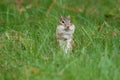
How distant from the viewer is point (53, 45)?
6543 millimetres

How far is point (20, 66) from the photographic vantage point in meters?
5.86

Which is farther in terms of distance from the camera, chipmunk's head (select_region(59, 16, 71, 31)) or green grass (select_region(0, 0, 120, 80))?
chipmunk's head (select_region(59, 16, 71, 31))

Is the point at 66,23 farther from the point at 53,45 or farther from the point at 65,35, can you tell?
the point at 53,45

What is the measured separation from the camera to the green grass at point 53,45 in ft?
17.9

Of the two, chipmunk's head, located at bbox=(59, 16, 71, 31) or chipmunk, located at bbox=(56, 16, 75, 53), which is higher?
chipmunk's head, located at bbox=(59, 16, 71, 31)

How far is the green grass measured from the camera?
544 cm

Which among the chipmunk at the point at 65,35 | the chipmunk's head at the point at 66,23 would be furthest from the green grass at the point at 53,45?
the chipmunk's head at the point at 66,23

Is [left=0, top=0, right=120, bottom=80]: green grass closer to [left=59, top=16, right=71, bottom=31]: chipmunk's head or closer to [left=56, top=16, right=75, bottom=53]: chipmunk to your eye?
[left=56, top=16, right=75, bottom=53]: chipmunk

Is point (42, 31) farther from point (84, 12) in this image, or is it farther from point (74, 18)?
point (84, 12)

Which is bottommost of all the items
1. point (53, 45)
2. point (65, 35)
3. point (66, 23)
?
point (53, 45)

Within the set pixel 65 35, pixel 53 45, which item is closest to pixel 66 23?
pixel 65 35

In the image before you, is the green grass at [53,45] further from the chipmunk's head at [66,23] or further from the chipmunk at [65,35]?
the chipmunk's head at [66,23]

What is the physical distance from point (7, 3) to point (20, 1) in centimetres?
29

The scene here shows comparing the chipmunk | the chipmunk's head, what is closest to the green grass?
the chipmunk
